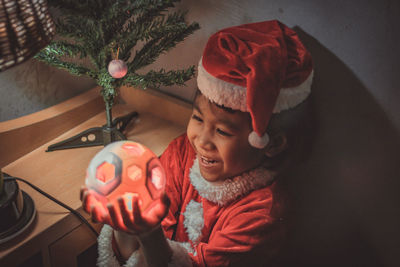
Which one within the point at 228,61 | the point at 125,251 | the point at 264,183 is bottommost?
the point at 125,251

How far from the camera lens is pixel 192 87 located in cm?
110

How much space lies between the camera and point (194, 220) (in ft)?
2.64

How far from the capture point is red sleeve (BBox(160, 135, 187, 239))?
0.86m

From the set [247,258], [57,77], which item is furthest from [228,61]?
[57,77]

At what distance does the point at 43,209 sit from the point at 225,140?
1.63ft

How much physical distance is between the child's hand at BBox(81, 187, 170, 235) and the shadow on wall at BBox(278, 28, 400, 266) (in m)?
0.34

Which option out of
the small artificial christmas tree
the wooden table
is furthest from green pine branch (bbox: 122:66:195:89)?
the wooden table

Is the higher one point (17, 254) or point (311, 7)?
point (311, 7)

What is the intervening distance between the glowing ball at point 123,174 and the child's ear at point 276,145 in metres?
0.27

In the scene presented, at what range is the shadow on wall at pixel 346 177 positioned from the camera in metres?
0.74

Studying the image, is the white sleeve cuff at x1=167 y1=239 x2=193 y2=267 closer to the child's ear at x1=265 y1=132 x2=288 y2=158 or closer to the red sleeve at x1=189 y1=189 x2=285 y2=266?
the red sleeve at x1=189 y1=189 x2=285 y2=266

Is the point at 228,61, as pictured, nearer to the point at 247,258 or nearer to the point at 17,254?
the point at 247,258

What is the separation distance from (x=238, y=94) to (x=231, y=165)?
0.17 metres

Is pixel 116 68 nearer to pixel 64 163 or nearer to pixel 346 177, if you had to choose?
pixel 64 163
